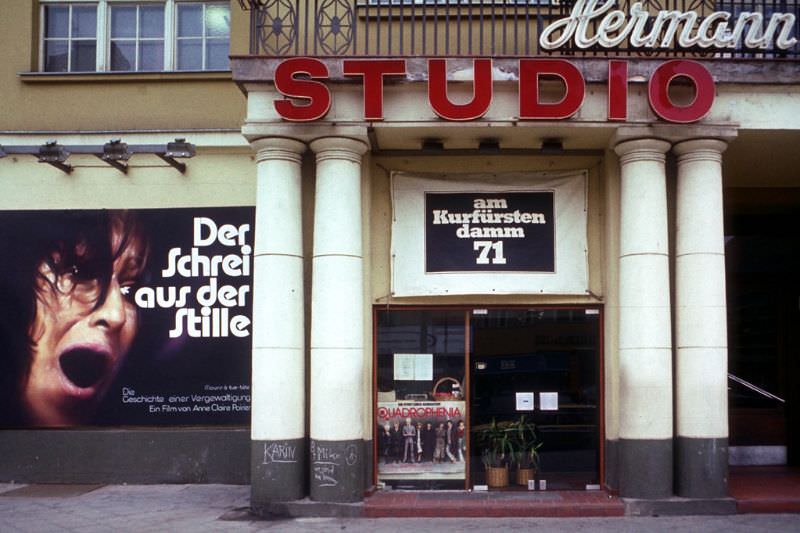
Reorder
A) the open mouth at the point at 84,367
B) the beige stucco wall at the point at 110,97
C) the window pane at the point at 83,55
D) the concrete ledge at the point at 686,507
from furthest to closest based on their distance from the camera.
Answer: the window pane at the point at 83,55
the beige stucco wall at the point at 110,97
the open mouth at the point at 84,367
the concrete ledge at the point at 686,507

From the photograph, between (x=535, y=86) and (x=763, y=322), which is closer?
(x=535, y=86)

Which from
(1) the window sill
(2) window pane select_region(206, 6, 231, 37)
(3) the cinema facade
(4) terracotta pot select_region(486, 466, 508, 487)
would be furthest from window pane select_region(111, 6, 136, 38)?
(4) terracotta pot select_region(486, 466, 508, 487)

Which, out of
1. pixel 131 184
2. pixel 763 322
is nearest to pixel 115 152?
pixel 131 184

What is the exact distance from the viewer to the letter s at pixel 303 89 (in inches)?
387

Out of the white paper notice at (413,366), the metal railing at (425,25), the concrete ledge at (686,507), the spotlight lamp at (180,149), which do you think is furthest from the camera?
the spotlight lamp at (180,149)

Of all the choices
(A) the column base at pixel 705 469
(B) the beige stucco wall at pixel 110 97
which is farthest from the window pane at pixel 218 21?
(A) the column base at pixel 705 469

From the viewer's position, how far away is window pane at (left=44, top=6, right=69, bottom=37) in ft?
41.9

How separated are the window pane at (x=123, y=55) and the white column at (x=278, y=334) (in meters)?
3.74

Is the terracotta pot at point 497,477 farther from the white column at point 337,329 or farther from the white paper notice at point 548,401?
the white column at point 337,329

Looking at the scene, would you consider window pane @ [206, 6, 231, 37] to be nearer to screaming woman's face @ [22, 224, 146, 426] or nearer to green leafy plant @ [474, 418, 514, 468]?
screaming woman's face @ [22, 224, 146, 426]

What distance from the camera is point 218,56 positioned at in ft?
41.2

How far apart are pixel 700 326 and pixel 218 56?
7920 millimetres

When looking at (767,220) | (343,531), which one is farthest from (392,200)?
(767,220)

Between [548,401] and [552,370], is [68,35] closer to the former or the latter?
[552,370]
